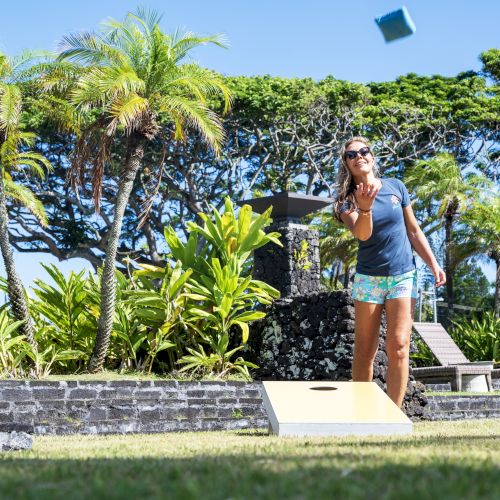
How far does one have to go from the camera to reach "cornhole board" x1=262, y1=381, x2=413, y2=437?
4.45 meters

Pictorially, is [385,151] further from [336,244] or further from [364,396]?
[364,396]

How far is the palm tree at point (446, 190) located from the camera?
76.8 feet

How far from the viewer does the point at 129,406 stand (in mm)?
7871

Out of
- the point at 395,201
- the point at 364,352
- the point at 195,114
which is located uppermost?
the point at 195,114

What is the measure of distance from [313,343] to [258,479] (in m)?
6.92

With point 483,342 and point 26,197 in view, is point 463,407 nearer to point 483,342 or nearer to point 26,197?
point 483,342

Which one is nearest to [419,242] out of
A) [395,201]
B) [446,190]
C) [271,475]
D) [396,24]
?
[395,201]

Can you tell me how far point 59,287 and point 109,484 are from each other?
912 centimetres

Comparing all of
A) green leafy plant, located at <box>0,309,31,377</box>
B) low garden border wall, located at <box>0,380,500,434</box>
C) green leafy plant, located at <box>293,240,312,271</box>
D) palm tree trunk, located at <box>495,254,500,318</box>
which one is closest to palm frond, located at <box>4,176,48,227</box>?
green leafy plant, located at <box>0,309,31,377</box>

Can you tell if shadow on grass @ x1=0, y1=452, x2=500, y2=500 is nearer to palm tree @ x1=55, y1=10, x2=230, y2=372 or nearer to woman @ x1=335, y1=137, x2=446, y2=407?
woman @ x1=335, y1=137, x2=446, y2=407

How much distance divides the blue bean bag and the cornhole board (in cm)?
218

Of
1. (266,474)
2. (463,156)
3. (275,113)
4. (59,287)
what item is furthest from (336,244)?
(266,474)

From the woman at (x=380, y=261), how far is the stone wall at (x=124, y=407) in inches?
125

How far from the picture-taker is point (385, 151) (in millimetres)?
29469
